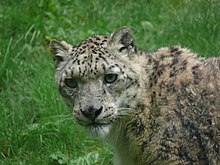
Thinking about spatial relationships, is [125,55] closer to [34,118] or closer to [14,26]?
[34,118]

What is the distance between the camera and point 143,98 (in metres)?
6.36

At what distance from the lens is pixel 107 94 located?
620cm

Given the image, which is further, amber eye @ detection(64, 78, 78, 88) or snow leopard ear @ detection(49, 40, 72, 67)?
A: snow leopard ear @ detection(49, 40, 72, 67)

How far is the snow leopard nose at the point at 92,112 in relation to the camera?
6.06m

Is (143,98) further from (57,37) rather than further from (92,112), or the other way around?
(57,37)

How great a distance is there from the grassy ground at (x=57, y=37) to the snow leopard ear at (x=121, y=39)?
181 cm

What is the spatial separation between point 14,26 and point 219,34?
3011 millimetres

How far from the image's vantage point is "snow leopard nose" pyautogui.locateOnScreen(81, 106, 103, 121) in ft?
19.9

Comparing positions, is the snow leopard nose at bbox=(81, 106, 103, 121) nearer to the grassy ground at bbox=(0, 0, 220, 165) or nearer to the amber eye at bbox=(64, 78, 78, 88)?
the amber eye at bbox=(64, 78, 78, 88)

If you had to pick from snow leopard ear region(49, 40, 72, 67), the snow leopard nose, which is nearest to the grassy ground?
snow leopard ear region(49, 40, 72, 67)

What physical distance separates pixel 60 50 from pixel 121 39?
0.57 m

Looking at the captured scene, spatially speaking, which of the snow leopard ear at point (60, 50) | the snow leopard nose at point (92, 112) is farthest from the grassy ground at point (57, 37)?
the snow leopard nose at point (92, 112)

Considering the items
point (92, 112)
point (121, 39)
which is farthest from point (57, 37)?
point (92, 112)

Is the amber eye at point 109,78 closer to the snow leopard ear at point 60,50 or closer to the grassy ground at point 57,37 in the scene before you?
the snow leopard ear at point 60,50
